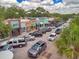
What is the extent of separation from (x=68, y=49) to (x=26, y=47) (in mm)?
10456

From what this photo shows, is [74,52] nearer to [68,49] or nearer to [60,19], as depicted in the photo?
[68,49]

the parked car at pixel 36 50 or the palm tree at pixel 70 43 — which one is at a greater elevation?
the palm tree at pixel 70 43

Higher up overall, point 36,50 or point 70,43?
point 70,43

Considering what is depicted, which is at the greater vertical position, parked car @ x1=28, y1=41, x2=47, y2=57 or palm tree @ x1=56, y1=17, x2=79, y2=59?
palm tree @ x1=56, y1=17, x2=79, y2=59

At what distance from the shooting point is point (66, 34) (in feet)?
69.1

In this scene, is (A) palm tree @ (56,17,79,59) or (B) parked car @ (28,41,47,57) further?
(B) parked car @ (28,41,47,57)

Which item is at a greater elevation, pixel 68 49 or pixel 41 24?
pixel 68 49

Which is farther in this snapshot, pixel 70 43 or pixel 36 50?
pixel 36 50

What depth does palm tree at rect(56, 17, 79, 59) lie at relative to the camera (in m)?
20.2

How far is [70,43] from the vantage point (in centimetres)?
2072

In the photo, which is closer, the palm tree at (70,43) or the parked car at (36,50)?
the palm tree at (70,43)

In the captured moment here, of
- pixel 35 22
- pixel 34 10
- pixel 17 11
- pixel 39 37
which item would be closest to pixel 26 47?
pixel 39 37

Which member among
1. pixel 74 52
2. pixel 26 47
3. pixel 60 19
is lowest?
pixel 60 19

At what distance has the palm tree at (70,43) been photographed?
20203 mm
